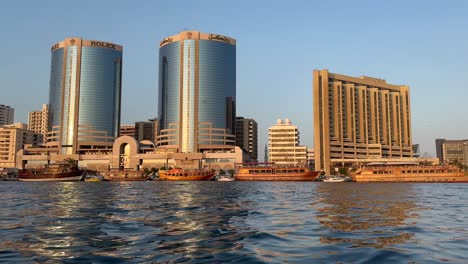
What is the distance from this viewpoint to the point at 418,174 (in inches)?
5714

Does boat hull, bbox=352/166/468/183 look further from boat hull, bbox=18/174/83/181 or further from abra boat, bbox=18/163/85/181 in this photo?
abra boat, bbox=18/163/85/181

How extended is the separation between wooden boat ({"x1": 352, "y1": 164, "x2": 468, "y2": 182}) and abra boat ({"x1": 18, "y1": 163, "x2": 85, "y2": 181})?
111379mm

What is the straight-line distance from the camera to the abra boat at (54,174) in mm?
156250

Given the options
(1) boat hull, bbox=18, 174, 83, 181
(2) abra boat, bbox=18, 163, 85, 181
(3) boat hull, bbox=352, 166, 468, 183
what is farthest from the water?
(2) abra boat, bbox=18, 163, 85, 181

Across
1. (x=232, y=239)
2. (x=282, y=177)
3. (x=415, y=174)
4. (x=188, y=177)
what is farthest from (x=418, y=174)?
(x=232, y=239)

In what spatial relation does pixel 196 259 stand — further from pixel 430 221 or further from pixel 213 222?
pixel 430 221

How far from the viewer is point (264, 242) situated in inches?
700

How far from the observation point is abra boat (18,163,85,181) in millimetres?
156250

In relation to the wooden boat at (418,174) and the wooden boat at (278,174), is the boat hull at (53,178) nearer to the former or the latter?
the wooden boat at (278,174)

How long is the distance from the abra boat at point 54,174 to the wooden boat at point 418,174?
365 feet

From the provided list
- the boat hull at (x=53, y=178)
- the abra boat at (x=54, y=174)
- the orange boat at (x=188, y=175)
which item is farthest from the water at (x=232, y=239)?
the abra boat at (x=54, y=174)

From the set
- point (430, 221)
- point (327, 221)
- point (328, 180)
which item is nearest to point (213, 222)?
point (327, 221)

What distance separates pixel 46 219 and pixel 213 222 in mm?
10641

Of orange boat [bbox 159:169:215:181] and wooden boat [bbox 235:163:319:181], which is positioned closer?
wooden boat [bbox 235:163:319:181]
